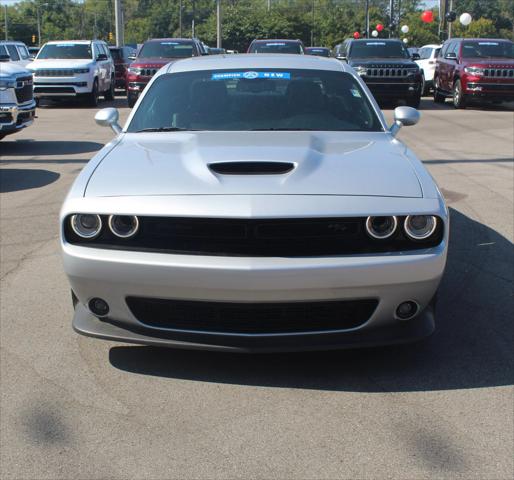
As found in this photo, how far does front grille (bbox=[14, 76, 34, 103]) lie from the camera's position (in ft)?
38.4

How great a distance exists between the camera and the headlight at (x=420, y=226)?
3742 millimetres

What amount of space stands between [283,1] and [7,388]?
141 meters

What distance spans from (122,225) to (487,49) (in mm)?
18594

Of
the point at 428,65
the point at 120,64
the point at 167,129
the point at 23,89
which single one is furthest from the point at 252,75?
the point at 120,64

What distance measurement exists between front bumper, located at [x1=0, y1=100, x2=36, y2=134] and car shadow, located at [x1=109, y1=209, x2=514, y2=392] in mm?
7936

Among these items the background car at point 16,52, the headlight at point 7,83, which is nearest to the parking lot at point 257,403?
the headlight at point 7,83

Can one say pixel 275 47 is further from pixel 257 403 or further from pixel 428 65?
pixel 257 403

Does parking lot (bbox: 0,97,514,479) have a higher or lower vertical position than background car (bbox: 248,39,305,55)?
higher

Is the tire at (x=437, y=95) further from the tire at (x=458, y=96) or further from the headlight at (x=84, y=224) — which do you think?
the headlight at (x=84, y=224)

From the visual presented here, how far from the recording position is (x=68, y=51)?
2172 cm

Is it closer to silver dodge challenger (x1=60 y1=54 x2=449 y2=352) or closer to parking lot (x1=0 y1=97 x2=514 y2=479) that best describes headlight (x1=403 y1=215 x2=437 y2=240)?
silver dodge challenger (x1=60 y1=54 x2=449 y2=352)

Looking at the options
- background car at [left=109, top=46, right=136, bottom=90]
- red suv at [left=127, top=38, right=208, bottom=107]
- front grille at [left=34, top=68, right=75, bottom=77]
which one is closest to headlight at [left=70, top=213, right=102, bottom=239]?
red suv at [left=127, top=38, right=208, bottom=107]

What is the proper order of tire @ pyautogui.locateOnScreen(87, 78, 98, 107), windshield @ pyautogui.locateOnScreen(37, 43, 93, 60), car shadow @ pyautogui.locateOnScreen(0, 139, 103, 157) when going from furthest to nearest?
windshield @ pyautogui.locateOnScreen(37, 43, 93, 60), tire @ pyautogui.locateOnScreen(87, 78, 98, 107), car shadow @ pyautogui.locateOnScreen(0, 139, 103, 157)

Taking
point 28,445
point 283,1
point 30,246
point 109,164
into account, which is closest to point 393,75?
point 30,246
